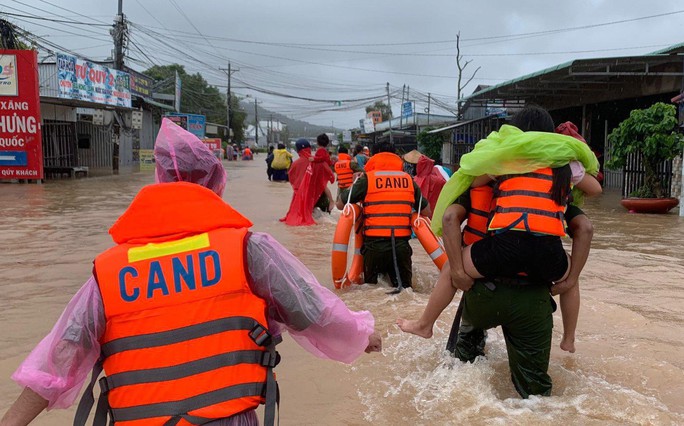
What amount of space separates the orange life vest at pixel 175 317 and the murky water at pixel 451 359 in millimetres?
1883

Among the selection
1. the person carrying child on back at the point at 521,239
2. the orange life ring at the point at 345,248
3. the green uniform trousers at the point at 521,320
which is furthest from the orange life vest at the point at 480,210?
the orange life ring at the point at 345,248

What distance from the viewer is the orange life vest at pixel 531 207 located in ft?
9.51

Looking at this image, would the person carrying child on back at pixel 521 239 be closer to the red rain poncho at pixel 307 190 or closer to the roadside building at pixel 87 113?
the red rain poncho at pixel 307 190

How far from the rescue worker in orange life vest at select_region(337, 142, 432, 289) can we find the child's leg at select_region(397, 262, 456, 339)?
87.0 inches

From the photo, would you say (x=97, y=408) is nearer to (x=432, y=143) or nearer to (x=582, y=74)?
(x=582, y=74)

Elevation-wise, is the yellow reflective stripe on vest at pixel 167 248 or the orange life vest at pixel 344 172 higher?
the yellow reflective stripe on vest at pixel 167 248

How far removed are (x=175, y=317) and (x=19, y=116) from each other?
758 inches

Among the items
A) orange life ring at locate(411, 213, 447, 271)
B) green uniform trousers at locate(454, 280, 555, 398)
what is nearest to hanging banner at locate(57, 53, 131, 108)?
orange life ring at locate(411, 213, 447, 271)

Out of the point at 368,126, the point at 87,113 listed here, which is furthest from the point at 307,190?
the point at 368,126

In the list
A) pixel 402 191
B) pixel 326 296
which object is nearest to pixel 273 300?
pixel 326 296

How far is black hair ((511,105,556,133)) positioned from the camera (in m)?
3.16

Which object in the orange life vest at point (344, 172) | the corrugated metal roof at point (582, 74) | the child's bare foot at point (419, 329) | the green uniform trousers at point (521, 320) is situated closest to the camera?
the green uniform trousers at point (521, 320)

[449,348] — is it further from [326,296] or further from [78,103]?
[78,103]

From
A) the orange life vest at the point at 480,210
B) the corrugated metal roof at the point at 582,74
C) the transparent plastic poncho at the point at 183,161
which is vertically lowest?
the orange life vest at the point at 480,210
